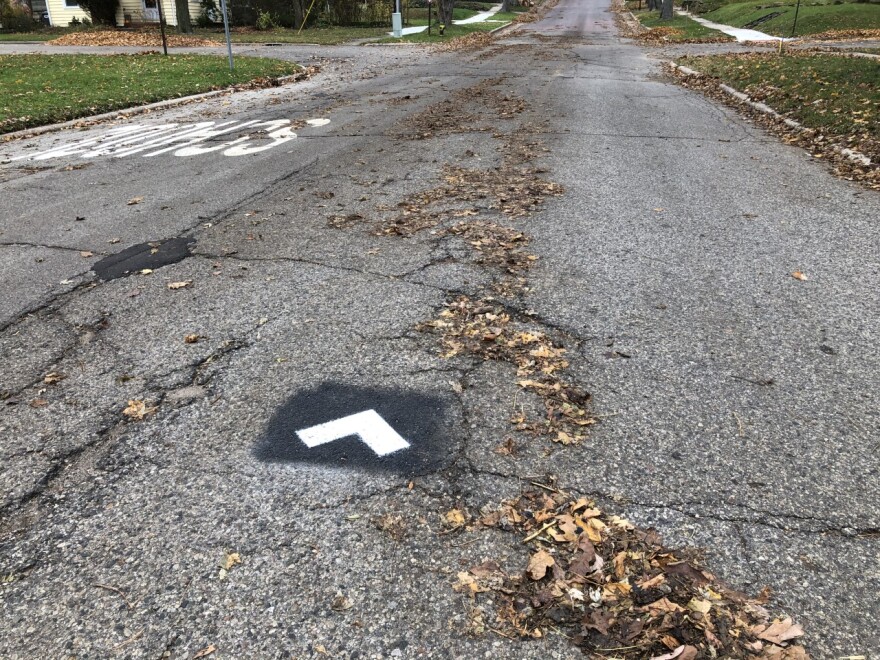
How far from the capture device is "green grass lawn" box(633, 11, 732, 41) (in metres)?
27.2

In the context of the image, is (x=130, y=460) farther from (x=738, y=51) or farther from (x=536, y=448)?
(x=738, y=51)

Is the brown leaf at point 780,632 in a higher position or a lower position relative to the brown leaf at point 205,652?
higher

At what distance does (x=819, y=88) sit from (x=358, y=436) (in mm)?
12077

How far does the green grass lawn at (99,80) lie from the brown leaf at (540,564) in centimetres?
1211

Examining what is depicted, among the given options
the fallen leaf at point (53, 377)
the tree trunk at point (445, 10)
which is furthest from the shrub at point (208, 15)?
the fallen leaf at point (53, 377)

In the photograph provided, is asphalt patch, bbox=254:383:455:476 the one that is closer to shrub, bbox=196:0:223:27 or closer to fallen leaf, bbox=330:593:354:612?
fallen leaf, bbox=330:593:354:612

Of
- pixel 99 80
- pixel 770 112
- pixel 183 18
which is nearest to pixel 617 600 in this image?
pixel 770 112

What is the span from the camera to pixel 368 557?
7.89 feet

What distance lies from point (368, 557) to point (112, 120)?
12326mm

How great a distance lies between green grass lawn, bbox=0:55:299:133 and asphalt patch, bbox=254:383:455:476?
1069cm

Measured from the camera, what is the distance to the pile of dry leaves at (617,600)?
2.06 metres

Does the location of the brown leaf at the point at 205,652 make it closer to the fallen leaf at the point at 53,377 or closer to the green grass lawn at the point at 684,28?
the fallen leaf at the point at 53,377

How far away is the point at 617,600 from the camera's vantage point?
2.21 metres

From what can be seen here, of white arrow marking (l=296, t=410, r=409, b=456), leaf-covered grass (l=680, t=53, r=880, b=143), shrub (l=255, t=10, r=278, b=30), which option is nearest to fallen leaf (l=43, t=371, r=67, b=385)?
white arrow marking (l=296, t=410, r=409, b=456)
